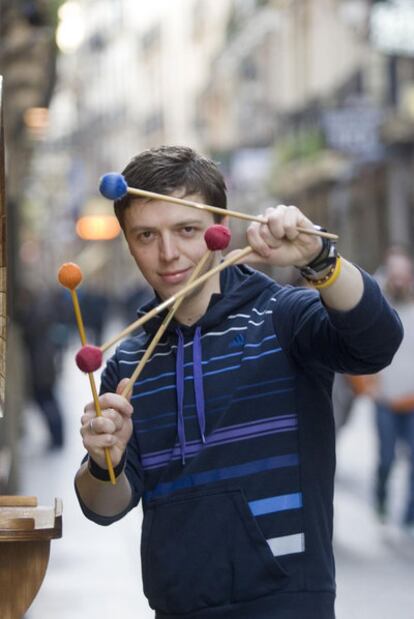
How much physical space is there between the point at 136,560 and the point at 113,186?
738 cm

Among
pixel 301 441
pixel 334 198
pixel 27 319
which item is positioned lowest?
pixel 301 441

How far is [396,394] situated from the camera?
1123 centimetres

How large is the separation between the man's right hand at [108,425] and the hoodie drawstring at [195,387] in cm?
26

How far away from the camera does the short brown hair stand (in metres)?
3.69

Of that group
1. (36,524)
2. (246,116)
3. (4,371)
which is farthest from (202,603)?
(246,116)

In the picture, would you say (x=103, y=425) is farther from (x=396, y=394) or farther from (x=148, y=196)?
(x=396, y=394)

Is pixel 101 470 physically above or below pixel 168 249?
below

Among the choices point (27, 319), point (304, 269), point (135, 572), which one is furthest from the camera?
point (27, 319)

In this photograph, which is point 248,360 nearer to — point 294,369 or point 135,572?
point 294,369

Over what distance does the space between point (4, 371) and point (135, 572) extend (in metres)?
6.69

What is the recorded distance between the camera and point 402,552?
10508mm

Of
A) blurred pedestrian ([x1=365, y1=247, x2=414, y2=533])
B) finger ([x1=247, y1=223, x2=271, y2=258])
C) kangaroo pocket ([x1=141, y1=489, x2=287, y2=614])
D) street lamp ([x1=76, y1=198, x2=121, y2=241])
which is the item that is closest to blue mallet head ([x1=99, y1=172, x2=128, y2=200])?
finger ([x1=247, y1=223, x2=271, y2=258])

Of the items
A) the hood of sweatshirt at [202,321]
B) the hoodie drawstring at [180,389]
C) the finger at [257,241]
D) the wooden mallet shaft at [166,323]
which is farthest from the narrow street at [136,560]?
the finger at [257,241]

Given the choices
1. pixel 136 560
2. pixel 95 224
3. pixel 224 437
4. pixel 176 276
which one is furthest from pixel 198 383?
pixel 95 224
